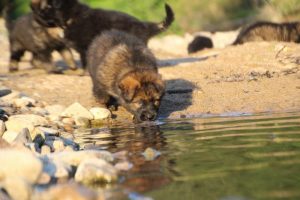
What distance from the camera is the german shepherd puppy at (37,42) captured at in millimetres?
12500

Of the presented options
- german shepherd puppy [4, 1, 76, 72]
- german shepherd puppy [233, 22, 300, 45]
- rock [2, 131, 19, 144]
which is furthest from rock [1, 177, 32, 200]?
german shepherd puppy [233, 22, 300, 45]

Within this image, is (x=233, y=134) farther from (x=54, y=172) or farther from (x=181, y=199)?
(x=181, y=199)

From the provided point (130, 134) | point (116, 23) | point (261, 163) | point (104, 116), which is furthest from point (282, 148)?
point (116, 23)

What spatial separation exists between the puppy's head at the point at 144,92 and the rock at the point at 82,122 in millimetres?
794

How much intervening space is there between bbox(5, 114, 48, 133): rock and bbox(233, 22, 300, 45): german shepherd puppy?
6.74 metres

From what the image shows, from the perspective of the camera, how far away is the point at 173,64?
12.7 m

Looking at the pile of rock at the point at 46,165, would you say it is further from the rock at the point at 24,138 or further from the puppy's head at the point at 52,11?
the puppy's head at the point at 52,11

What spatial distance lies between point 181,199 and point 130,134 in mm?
3376

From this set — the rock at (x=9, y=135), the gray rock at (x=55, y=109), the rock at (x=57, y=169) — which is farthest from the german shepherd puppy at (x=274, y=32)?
the rock at (x=57, y=169)

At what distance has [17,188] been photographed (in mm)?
3789

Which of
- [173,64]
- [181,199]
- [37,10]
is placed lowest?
[181,199]

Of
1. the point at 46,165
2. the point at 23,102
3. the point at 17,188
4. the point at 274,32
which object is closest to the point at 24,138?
the point at 46,165

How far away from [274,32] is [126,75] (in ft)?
20.4

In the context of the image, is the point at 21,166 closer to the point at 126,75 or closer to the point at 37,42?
the point at 126,75
